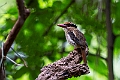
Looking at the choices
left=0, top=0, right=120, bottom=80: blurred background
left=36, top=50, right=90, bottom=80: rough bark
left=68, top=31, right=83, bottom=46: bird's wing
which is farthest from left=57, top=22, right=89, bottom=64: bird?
left=36, top=50, right=90, bottom=80: rough bark

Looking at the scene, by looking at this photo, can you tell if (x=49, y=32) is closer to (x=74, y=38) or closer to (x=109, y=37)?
(x=109, y=37)

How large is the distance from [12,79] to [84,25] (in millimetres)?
662

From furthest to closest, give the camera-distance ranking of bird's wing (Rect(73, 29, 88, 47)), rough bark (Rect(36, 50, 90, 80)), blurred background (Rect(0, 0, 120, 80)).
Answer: blurred background (Rect(0, 0, 120, 80)) → bird's wing (Rect(73, 29, 88, 47)) → rough bark (Rect(36, 50, 90, 80))

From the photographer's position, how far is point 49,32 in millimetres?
3387

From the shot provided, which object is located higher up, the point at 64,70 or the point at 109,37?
the point at 109,37

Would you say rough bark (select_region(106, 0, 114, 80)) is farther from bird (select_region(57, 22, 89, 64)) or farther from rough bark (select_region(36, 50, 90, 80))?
rough bark (select_region(36, 50, 90, 80))

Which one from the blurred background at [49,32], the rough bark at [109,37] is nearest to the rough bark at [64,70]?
the blurred background at [49,32]

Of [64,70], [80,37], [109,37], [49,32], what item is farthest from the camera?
[49,32]

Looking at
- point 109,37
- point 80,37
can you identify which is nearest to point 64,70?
point 80,37

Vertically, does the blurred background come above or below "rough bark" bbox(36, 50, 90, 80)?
above

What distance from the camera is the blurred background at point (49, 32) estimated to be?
3.01m

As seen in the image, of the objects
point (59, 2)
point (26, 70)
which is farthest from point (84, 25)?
point (26, 70)

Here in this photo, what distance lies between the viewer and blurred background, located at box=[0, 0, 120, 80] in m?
3.01

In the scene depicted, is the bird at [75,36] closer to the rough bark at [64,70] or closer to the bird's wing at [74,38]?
the bird's wing at [74,38]
